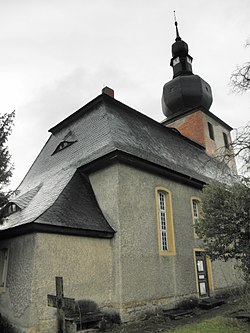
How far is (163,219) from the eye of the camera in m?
11.7

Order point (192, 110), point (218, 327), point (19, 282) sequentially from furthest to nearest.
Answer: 1. point (192, 110)
2. point (19, 282)
3. point (218, 327)

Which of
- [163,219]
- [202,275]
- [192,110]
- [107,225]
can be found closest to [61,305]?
[107,225]

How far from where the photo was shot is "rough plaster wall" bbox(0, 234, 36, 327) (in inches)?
Result: 301

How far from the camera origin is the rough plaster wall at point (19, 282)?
25.1ft

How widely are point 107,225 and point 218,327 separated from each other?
4.29 meters

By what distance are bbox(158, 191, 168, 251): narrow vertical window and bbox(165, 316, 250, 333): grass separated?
323 cm

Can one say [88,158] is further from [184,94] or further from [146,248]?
[184,94]

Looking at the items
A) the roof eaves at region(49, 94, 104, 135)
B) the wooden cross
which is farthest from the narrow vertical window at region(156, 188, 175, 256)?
the wooden cross

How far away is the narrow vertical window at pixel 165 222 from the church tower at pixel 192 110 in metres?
9.79

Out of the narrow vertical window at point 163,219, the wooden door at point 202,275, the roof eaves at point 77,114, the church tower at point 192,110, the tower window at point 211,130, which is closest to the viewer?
the narrow vertical window at point 163,219

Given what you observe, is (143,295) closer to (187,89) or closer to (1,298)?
(1,298)

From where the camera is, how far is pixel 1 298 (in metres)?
8.65

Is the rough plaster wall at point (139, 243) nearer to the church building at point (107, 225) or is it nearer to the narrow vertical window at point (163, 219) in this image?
the church building at point (107, 225)

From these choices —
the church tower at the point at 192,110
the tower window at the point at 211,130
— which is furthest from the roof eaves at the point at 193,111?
the tower window at the point at 211,130
